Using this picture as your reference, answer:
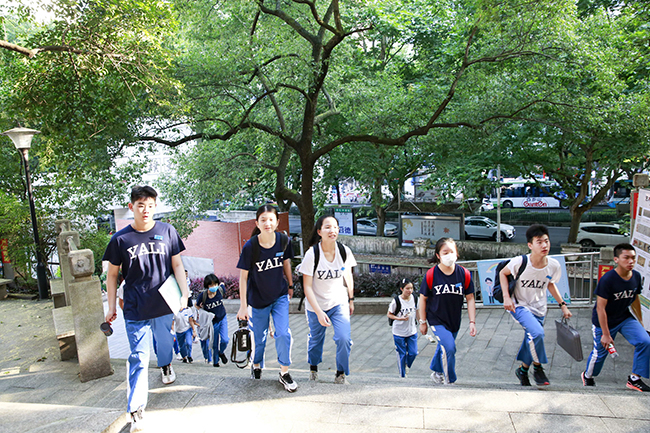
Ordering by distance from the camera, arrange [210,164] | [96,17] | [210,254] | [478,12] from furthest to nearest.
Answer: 1. [210,254]
2. [210,164]
3. [478,12]
4. [96,17]

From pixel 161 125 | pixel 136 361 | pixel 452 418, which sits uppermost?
pixel 161 125

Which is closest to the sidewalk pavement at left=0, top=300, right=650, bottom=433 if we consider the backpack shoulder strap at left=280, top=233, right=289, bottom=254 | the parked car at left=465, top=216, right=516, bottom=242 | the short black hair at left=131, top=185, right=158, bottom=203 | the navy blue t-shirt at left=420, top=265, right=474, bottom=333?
the navy blue t-shirt at left=420, top=265, right=474, bottom=333

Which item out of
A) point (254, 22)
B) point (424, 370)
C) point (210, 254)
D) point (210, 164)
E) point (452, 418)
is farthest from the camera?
point (210, 254)

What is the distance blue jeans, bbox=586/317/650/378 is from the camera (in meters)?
4.86

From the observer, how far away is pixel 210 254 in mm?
15109

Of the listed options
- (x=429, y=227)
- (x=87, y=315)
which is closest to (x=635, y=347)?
(x=87, y=315)

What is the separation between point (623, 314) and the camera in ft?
16.7

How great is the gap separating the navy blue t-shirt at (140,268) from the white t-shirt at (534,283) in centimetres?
377

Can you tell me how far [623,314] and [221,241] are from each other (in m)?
11.9

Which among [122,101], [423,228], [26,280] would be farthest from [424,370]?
[26,280]

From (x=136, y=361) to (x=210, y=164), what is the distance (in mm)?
10396

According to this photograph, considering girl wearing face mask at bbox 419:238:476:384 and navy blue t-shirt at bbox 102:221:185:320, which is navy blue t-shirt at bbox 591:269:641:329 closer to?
girl wearing face mask at bbox 419:238:476:384

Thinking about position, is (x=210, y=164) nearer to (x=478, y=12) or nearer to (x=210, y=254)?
(x=210, y=254)

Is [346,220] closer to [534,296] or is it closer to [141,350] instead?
[534,296]
